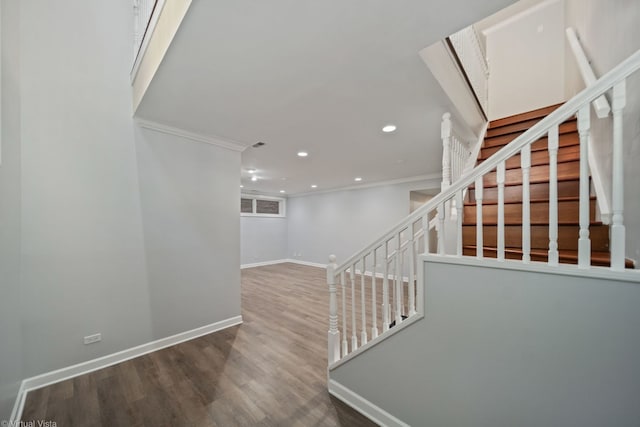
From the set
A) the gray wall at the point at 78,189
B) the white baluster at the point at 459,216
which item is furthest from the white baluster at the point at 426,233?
the gray wall at the point at 78,189

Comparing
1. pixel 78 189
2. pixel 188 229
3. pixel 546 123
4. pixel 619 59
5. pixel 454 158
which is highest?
pixel 619 59

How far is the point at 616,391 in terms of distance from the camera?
0.93m

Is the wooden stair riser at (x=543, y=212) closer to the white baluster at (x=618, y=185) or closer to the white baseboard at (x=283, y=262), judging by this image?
the white baluster at (x=618, y=185)

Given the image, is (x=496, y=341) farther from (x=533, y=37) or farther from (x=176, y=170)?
(x=533, y=37)

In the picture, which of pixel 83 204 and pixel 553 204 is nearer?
pixel 553 204

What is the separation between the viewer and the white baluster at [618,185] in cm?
87

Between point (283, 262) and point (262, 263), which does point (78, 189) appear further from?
point (283, 262)

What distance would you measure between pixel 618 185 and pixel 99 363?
3836mm

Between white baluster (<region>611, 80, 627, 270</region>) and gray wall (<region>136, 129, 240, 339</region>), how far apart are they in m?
3.23

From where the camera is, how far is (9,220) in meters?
1.63

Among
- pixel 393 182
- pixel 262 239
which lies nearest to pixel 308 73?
pixel 393 182

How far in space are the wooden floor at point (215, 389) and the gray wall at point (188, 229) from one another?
391mm

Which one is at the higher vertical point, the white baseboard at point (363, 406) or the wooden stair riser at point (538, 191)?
the wooden stair riser at point (538, 191)

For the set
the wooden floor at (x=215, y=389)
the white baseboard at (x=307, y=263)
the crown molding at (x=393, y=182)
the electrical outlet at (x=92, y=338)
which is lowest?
the white baseboard at (x=307, y=263)
